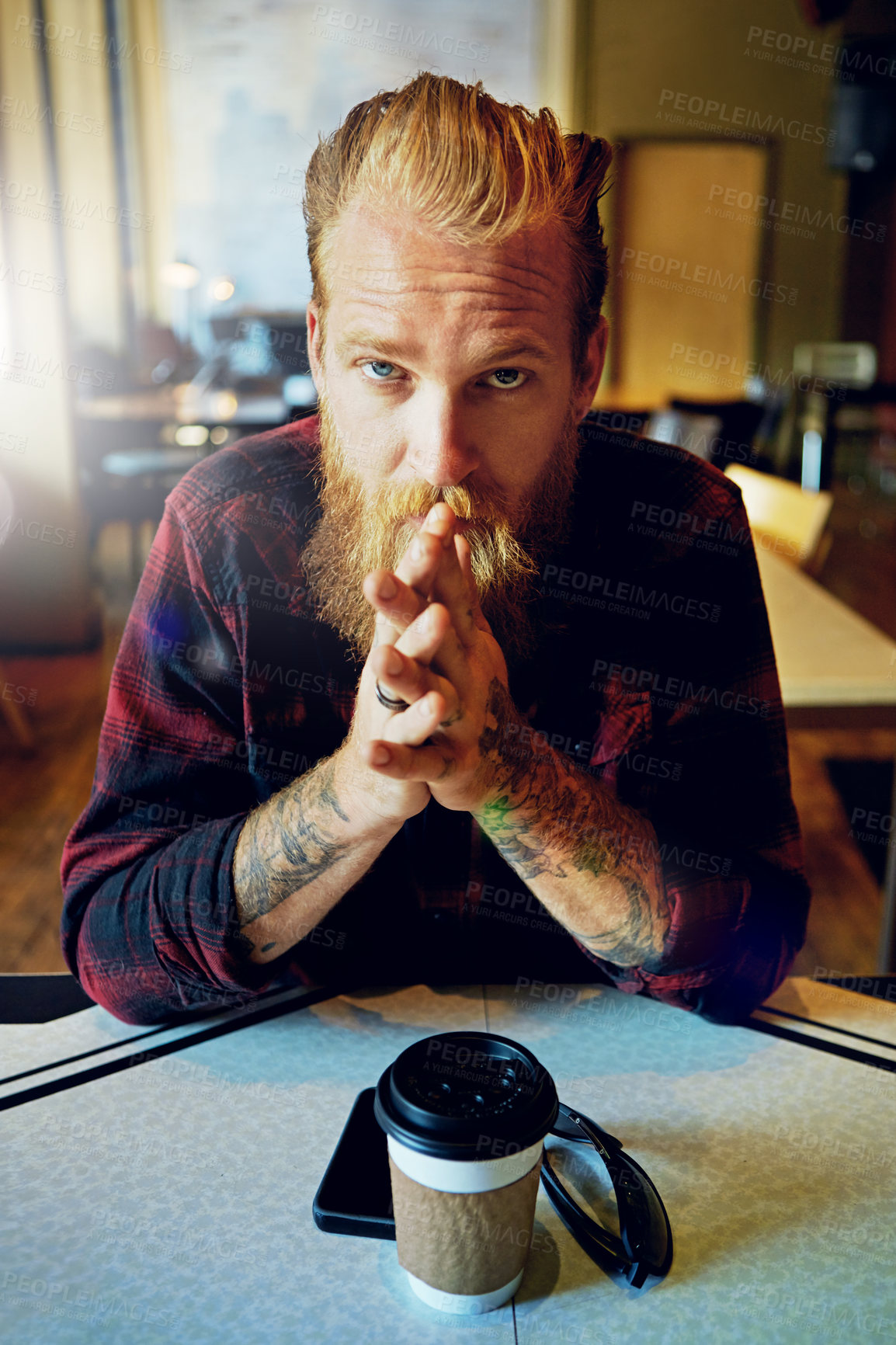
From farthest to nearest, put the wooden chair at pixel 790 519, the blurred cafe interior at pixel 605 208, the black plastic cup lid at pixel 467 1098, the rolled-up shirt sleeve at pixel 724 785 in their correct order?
the blurred cafe interior at pixel 605 208 → the wooden chair at pixel 790 519 → the rolled-up shirt sleeve at pixel 724 785 → the black plastic cup lid at pixel 467 1098

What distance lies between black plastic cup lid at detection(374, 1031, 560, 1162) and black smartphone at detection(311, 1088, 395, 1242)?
0.12 m

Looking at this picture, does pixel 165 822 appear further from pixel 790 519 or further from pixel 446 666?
pixel 790 519

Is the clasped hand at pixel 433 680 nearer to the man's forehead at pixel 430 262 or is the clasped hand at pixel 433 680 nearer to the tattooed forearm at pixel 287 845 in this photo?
the tattooed forearm at pixel 287 845

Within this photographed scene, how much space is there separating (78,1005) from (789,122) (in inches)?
350

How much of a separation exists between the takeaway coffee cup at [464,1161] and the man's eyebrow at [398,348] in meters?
0.54

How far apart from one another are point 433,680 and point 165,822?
39cm

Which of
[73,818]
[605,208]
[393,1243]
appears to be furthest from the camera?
[605,208]

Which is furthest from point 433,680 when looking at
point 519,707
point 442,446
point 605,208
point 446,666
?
point 605,208

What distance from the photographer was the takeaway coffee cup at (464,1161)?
60 centimetres

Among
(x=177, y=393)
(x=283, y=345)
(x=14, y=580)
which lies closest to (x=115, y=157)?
(x=283, y=345)

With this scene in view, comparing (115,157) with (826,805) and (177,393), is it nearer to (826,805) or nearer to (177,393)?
(177,393)

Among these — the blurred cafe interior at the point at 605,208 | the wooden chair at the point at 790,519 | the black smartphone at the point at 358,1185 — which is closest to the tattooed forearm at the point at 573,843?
the black smartphone at the point at 358,1185

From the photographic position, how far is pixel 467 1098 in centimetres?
64

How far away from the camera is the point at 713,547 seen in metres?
1.09
